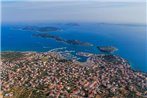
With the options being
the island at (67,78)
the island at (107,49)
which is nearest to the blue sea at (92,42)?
the island at (107,49)

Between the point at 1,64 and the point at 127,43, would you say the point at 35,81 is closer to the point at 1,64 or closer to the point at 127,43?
the point at 1,64

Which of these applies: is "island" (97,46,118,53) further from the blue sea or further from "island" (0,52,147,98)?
"island" (0,52,147,98)

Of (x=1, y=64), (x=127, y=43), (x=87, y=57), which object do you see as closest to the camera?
(x=1, y=64)

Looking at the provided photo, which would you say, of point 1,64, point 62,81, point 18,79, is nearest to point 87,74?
point 62,81

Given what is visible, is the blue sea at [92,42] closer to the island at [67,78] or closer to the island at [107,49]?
the island at [107,49]

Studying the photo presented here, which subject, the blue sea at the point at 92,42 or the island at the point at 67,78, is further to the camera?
the blue sea at the point at 92,42

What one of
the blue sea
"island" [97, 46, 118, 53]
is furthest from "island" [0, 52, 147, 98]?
"island" [97, 46, 118, 53]

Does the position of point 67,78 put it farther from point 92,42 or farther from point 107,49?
point 92,42

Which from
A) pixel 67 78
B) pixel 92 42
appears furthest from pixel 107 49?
pixel 67 78
